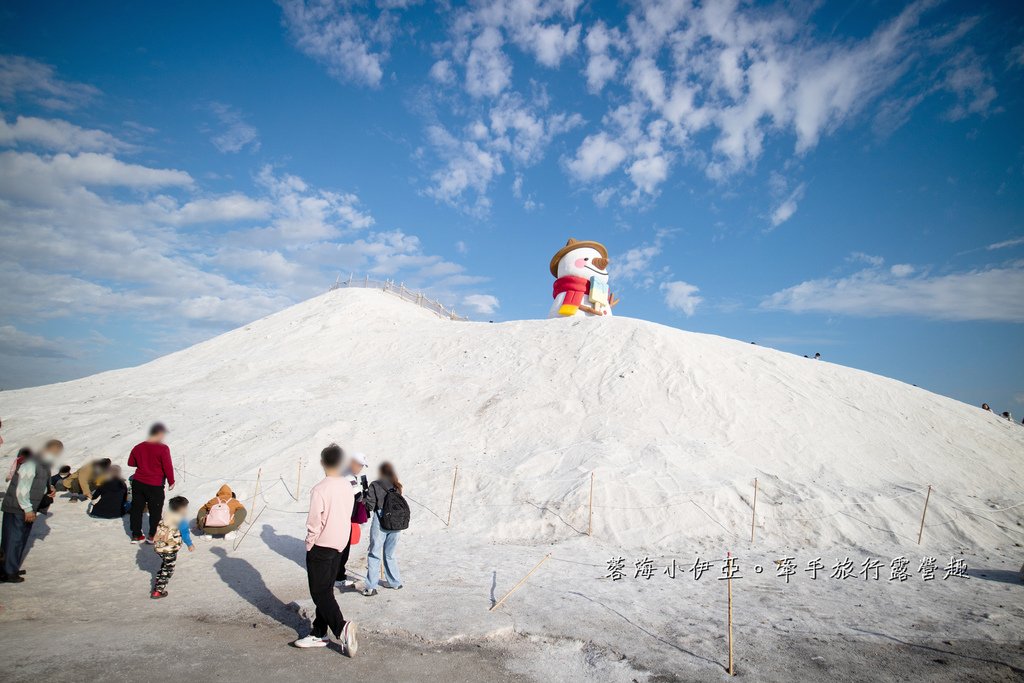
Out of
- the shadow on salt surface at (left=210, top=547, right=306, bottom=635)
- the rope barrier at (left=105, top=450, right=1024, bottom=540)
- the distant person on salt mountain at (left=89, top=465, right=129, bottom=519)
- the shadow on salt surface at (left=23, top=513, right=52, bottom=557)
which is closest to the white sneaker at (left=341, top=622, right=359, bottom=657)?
the shadow on salt surface at (left=210, top=547, right=306, bottom=635)

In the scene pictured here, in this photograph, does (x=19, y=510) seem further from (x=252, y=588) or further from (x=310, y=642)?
(x=310, y=642)

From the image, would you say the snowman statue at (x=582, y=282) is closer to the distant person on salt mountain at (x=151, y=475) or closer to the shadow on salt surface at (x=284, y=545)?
the shadow on salt surface at (x=284, y=545)

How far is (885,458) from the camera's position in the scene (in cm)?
1498

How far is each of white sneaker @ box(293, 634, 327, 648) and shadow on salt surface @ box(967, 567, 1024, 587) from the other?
12.2 meters


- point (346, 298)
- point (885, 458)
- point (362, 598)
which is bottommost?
point (362, 598)

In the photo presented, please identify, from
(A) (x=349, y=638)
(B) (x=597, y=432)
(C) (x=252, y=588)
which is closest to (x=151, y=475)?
(C) (x=252, y=588)

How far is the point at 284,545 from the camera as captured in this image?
31.2 ft

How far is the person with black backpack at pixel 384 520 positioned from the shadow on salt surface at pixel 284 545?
6.82ft

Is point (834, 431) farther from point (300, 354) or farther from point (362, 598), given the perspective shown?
point (300, 354)

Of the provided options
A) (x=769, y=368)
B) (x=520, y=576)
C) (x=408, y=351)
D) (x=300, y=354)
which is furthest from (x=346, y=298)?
(x=520, y=576)

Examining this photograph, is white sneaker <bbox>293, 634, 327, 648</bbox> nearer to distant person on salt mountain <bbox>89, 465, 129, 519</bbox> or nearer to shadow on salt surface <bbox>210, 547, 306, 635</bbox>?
shadow on salt surface <bbox>210, 547, 306, 635</bbox>

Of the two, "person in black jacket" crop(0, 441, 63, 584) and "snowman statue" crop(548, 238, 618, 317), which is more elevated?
"snowman statue" crop(548, 238, 618, 317)

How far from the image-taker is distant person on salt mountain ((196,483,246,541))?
9.31 metres

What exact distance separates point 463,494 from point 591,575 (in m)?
4.85
